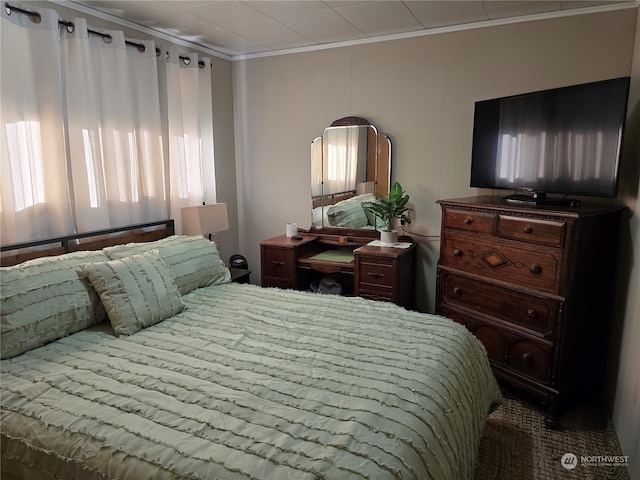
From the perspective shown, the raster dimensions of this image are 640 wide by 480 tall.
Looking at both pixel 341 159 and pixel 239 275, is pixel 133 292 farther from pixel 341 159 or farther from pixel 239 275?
pixel 341 159

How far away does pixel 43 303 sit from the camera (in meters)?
1.91

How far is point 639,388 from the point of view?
1.95 metres

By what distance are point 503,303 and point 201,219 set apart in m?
2.20

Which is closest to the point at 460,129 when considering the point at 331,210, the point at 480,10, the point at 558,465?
the point at 480,10

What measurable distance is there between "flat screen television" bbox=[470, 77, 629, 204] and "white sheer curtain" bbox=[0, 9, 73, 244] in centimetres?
272

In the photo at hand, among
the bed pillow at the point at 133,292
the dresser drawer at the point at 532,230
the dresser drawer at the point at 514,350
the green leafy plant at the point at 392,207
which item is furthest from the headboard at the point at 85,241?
the dresser drawer at the point at 532,230

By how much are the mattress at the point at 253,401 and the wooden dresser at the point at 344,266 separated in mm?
984

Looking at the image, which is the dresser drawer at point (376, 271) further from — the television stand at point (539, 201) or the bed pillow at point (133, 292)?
the bed pillow at point (133, 292)

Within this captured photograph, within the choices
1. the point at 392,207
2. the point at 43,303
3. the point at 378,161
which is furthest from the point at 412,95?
the point at 43,303

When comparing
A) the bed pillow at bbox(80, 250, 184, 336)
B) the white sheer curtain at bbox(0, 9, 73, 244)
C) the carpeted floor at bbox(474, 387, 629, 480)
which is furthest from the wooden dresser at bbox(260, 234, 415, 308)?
the white sheer curtain at bbox(0, 9, 73, 244)

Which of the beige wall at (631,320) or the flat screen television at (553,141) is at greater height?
the flat screen television at (553,141)

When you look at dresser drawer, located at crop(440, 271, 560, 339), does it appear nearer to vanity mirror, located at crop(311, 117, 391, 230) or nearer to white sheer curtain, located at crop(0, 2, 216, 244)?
vanity mirror, located at crop(311, 117, 391, 230)

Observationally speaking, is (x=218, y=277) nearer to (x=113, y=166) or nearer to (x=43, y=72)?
(x=113, y=166)

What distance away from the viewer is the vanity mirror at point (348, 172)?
11.7 feet
